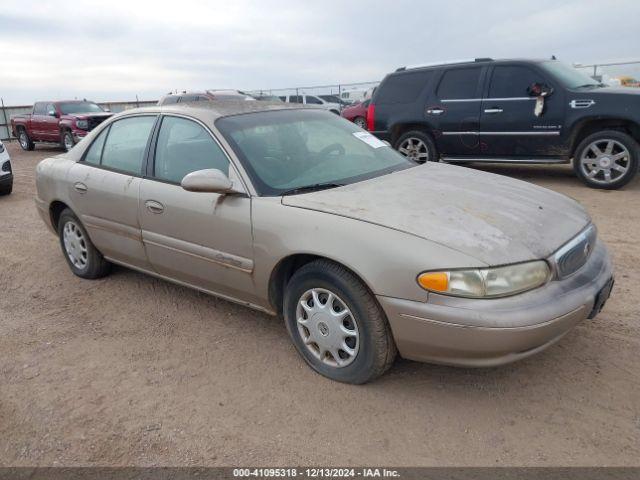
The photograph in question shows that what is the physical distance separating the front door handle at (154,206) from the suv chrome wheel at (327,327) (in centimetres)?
128

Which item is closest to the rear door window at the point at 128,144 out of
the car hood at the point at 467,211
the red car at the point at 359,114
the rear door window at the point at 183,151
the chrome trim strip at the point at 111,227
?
the rear door window at the point at 183,151

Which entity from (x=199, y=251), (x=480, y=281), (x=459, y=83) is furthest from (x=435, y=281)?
(x=459, y=83)

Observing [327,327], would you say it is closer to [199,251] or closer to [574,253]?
[199,251]

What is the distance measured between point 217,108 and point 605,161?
5.96 meters

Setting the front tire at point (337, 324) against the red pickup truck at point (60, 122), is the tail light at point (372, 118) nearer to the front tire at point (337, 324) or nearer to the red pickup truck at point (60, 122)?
the front tire at point (337, 324)

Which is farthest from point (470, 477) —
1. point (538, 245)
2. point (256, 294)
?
point (256, 294)

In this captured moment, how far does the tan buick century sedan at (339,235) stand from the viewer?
2.53m

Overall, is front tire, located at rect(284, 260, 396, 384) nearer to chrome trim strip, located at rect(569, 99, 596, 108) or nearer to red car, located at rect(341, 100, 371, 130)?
chrome trim strip, located at rect(569, 99, 596, 108)

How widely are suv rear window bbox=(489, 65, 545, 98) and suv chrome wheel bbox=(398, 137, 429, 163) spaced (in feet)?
4.43

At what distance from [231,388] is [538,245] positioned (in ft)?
6.09

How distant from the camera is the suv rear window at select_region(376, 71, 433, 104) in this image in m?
8.84

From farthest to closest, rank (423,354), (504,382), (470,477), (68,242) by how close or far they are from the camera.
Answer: (68,242) < (504,382) < (423,354) < (470,477)

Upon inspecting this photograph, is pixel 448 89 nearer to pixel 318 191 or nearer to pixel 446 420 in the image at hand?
pixel 318 191

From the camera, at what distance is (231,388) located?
306 centimetres
